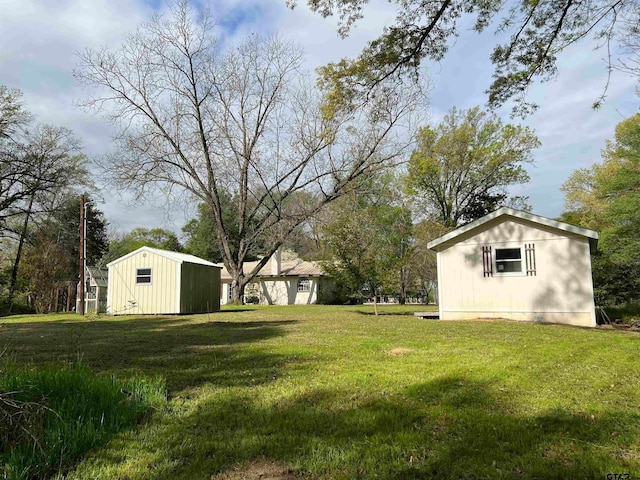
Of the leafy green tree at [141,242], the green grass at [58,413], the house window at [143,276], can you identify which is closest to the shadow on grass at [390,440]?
the green grass at [58,413]

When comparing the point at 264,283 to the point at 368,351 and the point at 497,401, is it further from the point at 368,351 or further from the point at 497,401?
the point at 497,401

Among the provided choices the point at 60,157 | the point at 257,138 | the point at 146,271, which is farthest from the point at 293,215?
the point at 60,157

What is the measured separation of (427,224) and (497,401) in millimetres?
25936

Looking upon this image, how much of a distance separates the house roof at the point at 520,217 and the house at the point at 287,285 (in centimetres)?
1832

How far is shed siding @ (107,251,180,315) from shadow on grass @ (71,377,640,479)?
51.0 ft

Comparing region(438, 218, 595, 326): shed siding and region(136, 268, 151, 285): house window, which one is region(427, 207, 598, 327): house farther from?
region(136, 268, 151, 285): house window

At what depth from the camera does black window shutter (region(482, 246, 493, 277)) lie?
12.8 m

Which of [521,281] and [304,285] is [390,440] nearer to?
[521,281]

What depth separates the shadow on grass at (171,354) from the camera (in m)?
5.06

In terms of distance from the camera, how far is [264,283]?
32719mm

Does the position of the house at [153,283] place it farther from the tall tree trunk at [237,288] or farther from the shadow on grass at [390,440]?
the shadow on grass at [390,440]

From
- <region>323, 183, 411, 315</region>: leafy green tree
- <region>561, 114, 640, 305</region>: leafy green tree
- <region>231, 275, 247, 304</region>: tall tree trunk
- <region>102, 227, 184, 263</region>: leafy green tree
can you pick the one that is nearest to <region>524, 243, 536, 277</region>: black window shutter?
<region>323, 183, 411, 315</region>: leafy green tree

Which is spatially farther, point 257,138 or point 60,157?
point 60,157

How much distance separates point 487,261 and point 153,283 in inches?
554
